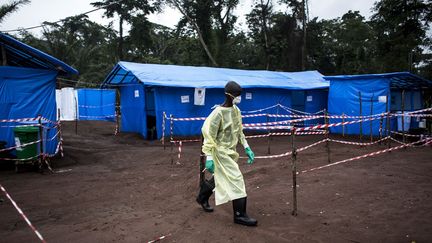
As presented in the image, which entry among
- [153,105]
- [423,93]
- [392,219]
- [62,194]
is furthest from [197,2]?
[392,219]

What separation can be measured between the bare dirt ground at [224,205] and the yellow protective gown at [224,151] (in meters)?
0.49

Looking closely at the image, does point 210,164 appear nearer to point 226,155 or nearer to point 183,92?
point 226,155

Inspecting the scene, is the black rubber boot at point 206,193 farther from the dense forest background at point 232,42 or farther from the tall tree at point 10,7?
the dense forest background at point 232,42

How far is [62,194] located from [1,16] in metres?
12.6

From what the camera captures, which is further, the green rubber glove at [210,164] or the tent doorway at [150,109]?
the tent doorway at [150,109]

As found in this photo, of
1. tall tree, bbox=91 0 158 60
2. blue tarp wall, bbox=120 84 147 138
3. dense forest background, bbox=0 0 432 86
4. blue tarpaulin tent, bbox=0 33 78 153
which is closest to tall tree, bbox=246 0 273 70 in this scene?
dense forest background, bbox=0 0 432 86

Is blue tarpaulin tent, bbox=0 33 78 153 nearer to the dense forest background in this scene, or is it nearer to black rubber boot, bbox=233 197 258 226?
black rubber boot, bbox=233 197 258 226

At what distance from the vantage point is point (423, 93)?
18688mm

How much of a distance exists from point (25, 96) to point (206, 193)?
760 centimetres

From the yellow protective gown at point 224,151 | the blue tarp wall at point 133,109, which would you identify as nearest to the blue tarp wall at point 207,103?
the blue tarp wall at point 133,109

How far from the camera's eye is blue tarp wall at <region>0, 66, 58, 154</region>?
9.87 meters

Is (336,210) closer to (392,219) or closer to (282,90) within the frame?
(392,219)

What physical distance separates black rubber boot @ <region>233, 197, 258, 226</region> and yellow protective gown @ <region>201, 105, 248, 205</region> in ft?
0.36

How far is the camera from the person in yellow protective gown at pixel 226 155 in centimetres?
461
